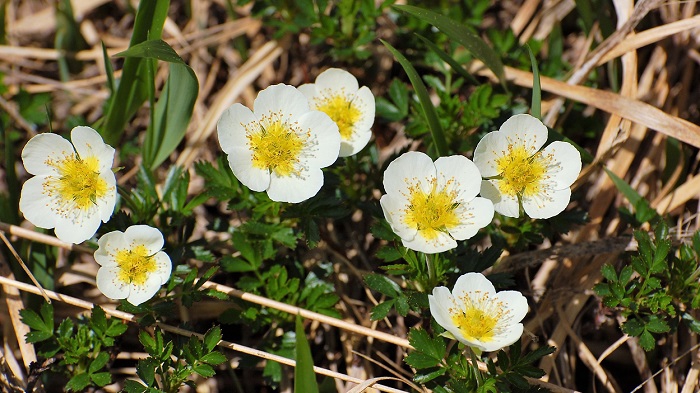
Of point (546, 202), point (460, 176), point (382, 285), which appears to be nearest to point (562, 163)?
point (546, 202)

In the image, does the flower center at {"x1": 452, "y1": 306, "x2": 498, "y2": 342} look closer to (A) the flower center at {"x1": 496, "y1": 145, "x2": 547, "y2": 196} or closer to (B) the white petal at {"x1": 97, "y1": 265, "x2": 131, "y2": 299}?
(A) the flower center at {"x1": 496, "y1": 145, "x2": 547, "y2": 196}

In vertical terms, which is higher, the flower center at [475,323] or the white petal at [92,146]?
the white petal at [92,146]

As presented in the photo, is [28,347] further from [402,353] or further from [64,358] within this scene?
[402,353]

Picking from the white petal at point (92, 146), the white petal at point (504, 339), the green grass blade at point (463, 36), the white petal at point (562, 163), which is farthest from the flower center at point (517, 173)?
the white petal at point (92, 146)

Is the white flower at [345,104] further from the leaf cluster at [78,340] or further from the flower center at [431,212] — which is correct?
the leaf cluster at [78,340]

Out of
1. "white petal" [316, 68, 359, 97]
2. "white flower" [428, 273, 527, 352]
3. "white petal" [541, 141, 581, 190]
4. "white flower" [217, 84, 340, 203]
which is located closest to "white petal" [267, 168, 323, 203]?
"white flower" [217, 84, 340, 203]
